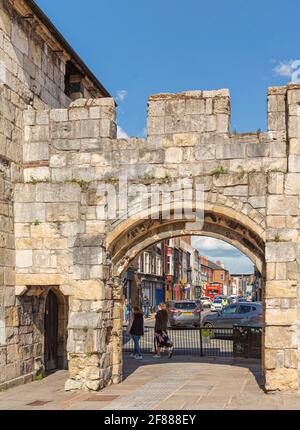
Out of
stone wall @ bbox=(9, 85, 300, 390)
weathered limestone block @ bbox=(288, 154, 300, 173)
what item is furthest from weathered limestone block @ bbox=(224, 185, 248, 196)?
weathered limestone block @ bbox=(288, 154, 300, 173)

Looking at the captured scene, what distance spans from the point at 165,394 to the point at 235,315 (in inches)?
491

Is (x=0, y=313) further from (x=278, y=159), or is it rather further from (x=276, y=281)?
(x=278, y=159)

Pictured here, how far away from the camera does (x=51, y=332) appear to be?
1298 cm

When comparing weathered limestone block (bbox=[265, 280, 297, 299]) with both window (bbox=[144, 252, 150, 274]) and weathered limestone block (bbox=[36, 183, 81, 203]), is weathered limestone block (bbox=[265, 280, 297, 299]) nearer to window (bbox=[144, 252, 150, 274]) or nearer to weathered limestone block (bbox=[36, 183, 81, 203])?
weathered limestone block (bbox=[36, 183, 81, 203])

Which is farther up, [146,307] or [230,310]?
[230,310]

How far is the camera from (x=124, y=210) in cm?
1062

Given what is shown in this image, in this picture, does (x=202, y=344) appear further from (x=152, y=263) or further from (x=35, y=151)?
(x=152, y=263)

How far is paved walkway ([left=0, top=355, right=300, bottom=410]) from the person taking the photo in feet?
29.3

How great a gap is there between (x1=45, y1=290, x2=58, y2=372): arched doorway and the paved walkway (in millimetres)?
459

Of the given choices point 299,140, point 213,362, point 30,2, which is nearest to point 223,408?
point 299,140

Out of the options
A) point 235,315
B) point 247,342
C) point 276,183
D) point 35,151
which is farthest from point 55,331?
point 235,315

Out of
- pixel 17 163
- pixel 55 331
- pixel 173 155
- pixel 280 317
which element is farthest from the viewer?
pixel 55 331

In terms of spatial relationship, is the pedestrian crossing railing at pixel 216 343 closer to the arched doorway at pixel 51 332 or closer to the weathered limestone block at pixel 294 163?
the arched doorway at pixel 51 332

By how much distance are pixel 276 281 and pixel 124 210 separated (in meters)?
2.86
